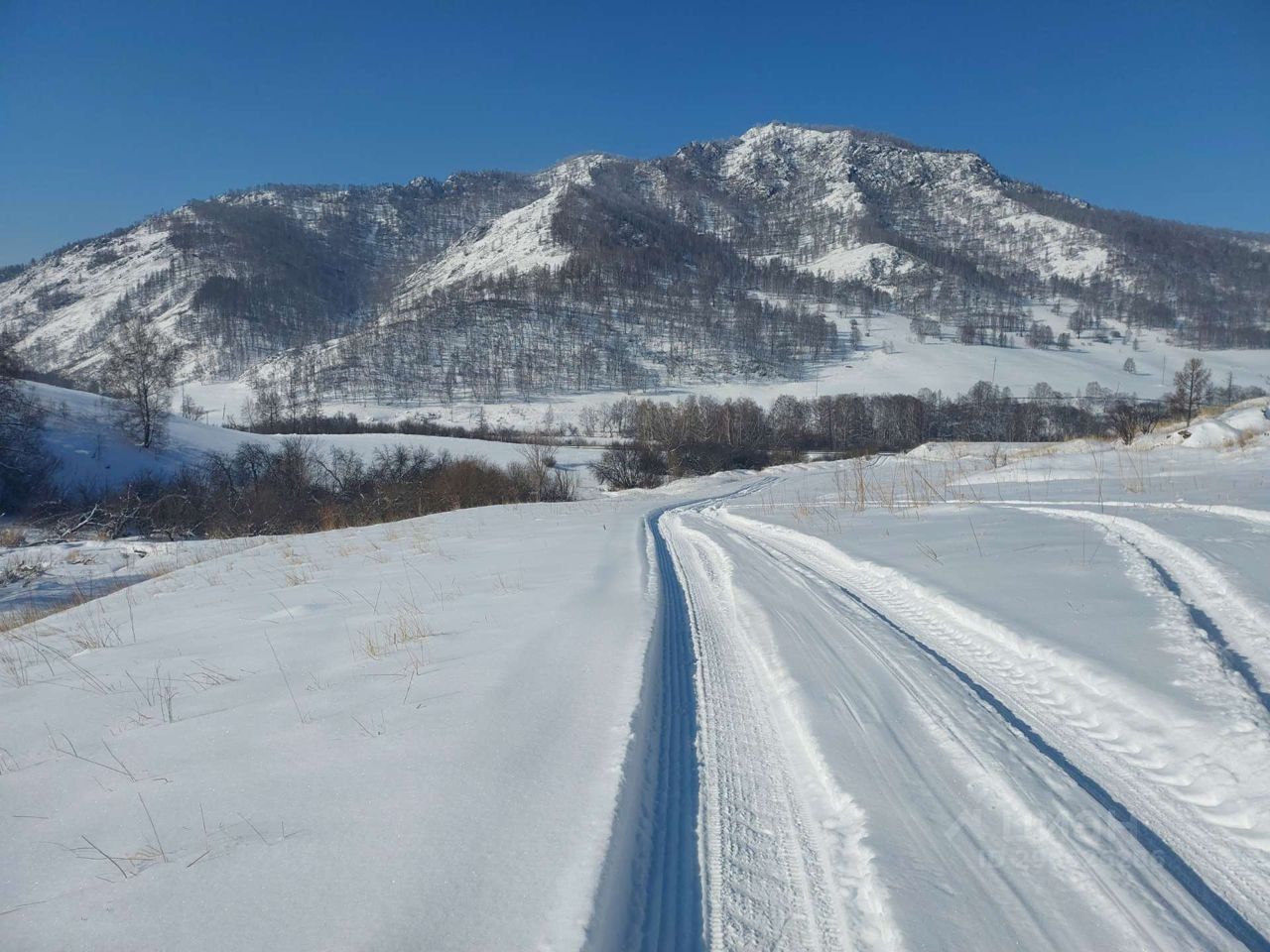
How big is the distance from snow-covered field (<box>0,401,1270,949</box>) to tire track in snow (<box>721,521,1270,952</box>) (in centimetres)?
1

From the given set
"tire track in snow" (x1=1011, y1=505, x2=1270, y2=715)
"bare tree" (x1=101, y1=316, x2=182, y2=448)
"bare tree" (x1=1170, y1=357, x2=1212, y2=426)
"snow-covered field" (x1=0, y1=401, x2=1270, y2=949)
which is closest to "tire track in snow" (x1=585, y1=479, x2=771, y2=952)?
"snow-covered field" (x1=0, y1=401, x2=1270, y2=949)

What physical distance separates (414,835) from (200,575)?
31.9ft

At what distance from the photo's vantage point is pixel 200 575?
967cm

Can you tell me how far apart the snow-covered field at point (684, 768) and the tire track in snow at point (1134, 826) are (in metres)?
0.01

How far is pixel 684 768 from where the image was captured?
2.84 m

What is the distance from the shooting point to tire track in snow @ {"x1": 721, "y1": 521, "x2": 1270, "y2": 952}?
177 centimetres

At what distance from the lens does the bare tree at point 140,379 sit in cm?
4081

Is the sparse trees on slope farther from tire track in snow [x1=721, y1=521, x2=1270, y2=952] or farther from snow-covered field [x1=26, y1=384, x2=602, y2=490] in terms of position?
tire track in snow [x1=721, y1=521, x2=1270, y2=952]

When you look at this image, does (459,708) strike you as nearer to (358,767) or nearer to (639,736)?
(358,767)

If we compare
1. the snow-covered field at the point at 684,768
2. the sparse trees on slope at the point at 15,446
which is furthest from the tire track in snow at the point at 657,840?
the sparse trees on slope at the point at 15,446

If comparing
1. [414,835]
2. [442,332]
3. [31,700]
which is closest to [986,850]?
[414,835]

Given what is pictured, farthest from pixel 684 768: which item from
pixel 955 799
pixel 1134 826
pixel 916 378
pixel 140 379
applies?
pixel 916 378

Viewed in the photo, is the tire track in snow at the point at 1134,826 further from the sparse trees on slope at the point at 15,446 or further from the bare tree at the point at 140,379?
the bare tree at the point at 140,379

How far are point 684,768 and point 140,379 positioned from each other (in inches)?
2025
